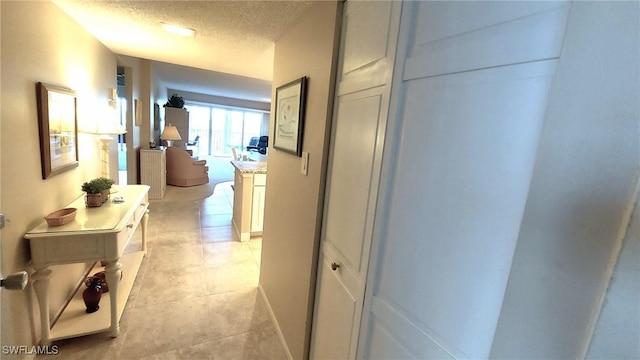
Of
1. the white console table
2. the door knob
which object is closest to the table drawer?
the white console table

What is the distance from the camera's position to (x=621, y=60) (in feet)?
1.15

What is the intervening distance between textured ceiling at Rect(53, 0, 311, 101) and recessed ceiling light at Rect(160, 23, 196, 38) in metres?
0.04

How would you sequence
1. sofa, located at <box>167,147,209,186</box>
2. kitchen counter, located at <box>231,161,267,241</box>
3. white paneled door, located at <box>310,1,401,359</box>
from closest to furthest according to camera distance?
white paneled door, located at <box>310,1,401,359</box> → kitchen counter, located at <box>231,161,267,241</box> → sofa, located at <box>167,147,209,186</box>

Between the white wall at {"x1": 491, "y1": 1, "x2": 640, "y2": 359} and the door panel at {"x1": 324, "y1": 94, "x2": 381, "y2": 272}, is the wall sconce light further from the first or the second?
the white wall at {"x1": 491, "y1": 1, "x2": 640, "y2": 359}

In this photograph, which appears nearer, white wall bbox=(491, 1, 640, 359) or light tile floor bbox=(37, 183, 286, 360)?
white wall bbox=(491, 1, 640, 359)

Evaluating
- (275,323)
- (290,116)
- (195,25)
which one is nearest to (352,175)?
(290,116)

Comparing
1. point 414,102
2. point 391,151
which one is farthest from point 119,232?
point 414,102

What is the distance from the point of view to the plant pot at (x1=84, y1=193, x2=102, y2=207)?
1.90 m

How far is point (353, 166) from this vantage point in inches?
43.9

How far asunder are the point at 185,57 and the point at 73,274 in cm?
213

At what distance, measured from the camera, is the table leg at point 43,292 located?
150 cm

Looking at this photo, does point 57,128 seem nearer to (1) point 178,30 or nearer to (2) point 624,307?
(1) point 178,30

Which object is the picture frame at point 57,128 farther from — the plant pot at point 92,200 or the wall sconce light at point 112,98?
the wall sconce light at point 112,98

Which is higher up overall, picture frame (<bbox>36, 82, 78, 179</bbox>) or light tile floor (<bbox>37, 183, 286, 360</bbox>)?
picture frame (<bbox>36, 82, 78, 179</bbox>)
